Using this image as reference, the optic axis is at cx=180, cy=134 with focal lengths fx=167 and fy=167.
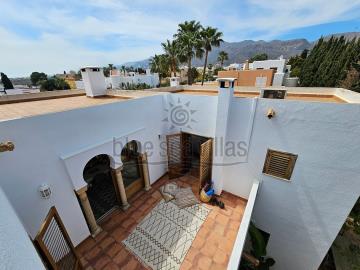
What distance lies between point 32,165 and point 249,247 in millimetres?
8587

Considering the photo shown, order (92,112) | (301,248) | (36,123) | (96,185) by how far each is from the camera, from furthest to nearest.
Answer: (96,185), (301,248), (92,112), (36,123)

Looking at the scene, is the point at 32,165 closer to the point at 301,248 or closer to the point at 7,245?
the point at 7,245

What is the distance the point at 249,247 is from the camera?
7355mm

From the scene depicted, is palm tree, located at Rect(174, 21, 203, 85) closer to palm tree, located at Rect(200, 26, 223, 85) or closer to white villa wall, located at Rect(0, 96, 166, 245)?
palm tree, located at Rect(200, 26, 223, 85)

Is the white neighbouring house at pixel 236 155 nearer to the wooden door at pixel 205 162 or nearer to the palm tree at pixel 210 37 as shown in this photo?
the wooden door at pixel 205 162

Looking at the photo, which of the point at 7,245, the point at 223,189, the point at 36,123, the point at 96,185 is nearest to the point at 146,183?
the point at 96,185

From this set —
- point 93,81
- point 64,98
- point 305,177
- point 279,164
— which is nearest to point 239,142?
point 279,164

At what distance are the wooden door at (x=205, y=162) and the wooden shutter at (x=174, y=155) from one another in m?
1.79

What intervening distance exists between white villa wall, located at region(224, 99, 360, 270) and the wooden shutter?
112 inches

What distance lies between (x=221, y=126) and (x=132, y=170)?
5001 millimetres

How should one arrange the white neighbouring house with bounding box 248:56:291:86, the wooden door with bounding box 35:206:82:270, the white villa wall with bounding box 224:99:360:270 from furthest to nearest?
the white neighbouring house with bounding box 248:56:291:86, the white villa wall with bounding box 224:99:360:270, the wooden door with bounding box 35:206:82:270

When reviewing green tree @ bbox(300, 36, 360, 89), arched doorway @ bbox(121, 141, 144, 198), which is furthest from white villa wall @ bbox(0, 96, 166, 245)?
green tree @ bbox(300, 36, 360, 89)

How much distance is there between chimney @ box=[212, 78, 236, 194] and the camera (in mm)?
6162

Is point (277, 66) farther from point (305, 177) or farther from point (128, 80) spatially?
point (128, 80)
